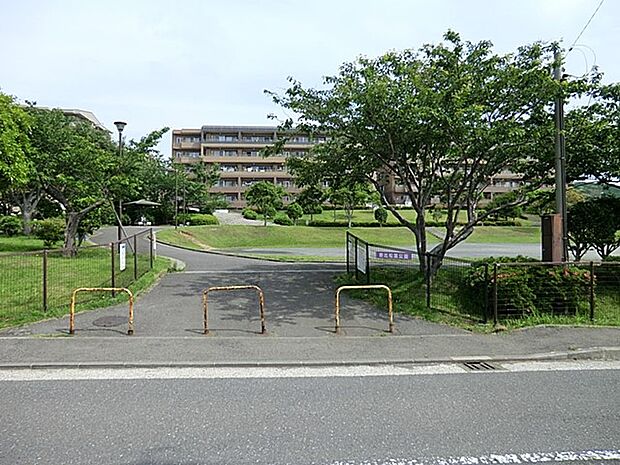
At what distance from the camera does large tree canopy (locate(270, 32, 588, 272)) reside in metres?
9.23

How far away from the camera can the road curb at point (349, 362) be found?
19.2 ft

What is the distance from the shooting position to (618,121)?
36.0 ft

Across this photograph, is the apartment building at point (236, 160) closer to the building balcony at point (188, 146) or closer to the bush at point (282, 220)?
the building balcony at point (188, 146)

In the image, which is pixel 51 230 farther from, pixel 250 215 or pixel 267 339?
pixel 250 215

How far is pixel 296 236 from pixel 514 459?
32.0m

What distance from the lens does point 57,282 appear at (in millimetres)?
11250

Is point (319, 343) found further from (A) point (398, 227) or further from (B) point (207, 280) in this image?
(A) point (398, 227)

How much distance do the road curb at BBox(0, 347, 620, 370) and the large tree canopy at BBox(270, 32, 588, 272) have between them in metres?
4.25

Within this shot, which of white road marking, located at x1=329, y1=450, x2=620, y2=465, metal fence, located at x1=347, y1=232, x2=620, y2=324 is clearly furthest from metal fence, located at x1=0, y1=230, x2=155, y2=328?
white road marking, located at x1=329, y1=450, x2=620, y2=465

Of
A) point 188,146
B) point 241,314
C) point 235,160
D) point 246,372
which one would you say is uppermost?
point 188,146

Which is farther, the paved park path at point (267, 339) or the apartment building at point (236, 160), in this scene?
the apartment building at point (236, 160)

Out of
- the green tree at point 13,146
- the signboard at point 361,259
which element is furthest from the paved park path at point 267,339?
the green tree at point 13,146

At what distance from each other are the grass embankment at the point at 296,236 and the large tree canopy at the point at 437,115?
1815 cm

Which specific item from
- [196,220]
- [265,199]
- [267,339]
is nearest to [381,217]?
[265,199]
